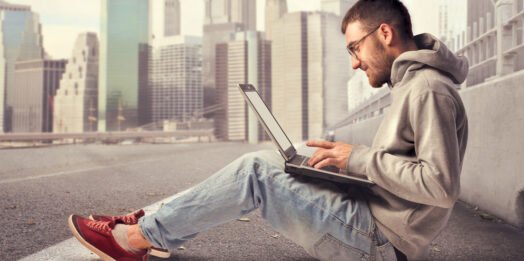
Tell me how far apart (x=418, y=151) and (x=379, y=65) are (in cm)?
56

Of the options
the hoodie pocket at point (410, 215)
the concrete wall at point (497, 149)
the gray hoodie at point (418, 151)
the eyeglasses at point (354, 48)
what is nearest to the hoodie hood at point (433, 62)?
the gray hoodie at point (418, 151)

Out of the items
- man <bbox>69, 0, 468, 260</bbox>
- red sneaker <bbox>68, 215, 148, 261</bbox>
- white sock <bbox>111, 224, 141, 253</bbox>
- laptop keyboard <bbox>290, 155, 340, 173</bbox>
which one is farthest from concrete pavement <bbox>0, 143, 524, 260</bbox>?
laptop keyboard <bbox>290, 155, 340, 173</bbox>

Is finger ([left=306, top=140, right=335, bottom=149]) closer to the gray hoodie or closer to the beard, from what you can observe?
the gray hoodie

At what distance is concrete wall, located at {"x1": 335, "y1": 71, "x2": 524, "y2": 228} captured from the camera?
423 centimetres

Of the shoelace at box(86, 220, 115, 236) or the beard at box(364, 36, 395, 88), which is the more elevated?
the beard at box(364, 36, 395, 88)

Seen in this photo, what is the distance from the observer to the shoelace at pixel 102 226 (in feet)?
8.49

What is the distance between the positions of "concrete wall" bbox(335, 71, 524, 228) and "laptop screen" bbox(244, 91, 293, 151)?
2.70 m

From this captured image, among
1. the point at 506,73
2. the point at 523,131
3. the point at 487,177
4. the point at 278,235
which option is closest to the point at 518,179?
the point at 523,131

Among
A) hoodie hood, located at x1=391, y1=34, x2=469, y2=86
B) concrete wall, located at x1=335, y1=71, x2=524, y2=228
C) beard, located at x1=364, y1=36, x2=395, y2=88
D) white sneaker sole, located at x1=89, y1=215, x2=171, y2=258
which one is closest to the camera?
hoodie hood, located at x1=391, y1=34, x2=469, y2=86

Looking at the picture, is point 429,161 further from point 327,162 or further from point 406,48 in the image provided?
point 406,48

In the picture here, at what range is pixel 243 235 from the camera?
3.76 meters

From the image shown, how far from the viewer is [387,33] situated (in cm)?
223

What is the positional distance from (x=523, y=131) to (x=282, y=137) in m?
2.72

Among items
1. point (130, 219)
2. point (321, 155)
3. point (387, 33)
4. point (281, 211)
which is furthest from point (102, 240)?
point (387, 33)
